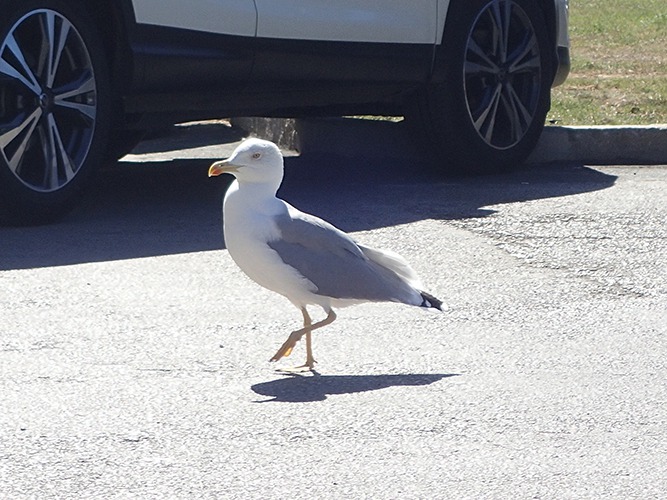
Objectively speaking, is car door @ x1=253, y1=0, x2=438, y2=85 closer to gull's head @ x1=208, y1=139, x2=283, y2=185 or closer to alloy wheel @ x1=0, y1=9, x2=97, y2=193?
alloy wheel @ x1=0, y1=9, x2=97, y2=193

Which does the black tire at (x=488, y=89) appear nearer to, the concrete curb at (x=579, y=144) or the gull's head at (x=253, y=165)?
the concrete curb at (x=579, y=144)

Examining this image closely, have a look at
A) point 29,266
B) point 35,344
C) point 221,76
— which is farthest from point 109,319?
point 221,76

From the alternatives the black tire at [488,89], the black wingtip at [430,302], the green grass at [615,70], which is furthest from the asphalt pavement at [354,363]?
the green grass at [615,70]

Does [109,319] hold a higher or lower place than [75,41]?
lower

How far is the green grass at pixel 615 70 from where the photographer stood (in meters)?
10.8

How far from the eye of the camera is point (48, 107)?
675 centimetres

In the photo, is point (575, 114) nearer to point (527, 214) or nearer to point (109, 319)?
point (527, 214)

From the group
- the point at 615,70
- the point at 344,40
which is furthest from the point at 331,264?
the point at 615,70

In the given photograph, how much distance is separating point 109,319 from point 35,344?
0.41 meters

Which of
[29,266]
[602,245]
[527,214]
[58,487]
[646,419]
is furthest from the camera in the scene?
[527,214]

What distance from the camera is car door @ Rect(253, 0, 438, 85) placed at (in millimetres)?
7480

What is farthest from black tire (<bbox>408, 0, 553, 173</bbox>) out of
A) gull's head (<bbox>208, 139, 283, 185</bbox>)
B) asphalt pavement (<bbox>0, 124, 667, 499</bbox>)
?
gull's head (<bbox>208, 139, 283, 185</bbox>)

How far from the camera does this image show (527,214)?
735 centimetres

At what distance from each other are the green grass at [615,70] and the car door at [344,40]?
2434 mm
